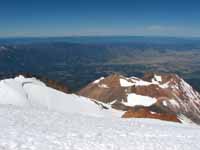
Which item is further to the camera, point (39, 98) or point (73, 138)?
point (39, 98)

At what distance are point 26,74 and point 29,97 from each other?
77.3 feet

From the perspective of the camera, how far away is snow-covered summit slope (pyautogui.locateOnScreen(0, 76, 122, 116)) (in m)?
66.6

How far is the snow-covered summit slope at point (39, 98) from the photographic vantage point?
6660 centimetres

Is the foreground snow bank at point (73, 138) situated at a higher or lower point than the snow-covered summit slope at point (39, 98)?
higher

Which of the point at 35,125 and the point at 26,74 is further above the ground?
the point at 35,125

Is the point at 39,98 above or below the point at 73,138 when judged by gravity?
below

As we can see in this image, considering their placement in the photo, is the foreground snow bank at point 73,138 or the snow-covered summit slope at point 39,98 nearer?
the foreground snow bank at point 73,138

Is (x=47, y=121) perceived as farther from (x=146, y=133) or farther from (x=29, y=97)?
(x=29, y=97)

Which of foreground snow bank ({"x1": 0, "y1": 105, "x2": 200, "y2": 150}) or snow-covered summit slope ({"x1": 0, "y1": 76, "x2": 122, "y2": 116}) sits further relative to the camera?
snow-covered summit slope ({"x1": 0, "y1": 76, "x2": 122, "y2": 116})

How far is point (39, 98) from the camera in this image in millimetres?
74375

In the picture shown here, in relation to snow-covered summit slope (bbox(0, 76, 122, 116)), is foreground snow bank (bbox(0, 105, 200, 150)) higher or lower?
higher

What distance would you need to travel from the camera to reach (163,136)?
93.0ft

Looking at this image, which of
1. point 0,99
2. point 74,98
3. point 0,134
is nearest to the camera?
point 0,134

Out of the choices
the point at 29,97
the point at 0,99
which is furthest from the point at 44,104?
the point at 0,99
